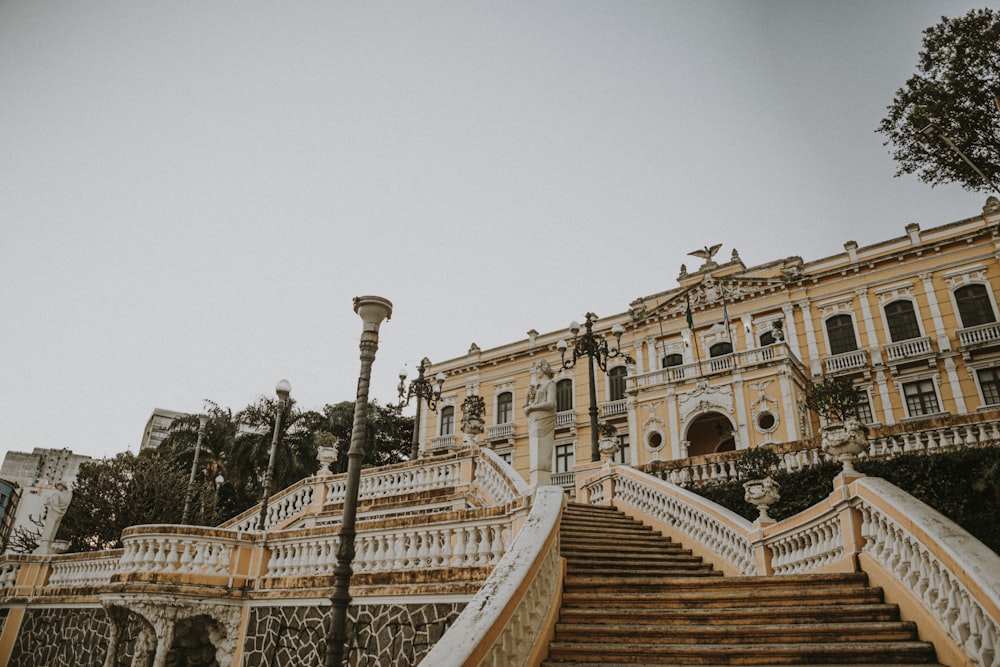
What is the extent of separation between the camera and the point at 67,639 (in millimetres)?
12539

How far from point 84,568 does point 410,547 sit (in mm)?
9513

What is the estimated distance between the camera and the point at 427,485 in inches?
520

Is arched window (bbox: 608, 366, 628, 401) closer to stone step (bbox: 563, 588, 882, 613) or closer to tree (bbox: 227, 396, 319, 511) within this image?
tree (bbox: 227, 396, 319, 511)

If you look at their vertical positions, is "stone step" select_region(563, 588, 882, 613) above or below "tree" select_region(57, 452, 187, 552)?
below

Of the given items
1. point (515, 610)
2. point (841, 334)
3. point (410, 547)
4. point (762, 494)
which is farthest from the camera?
point (841, 334)

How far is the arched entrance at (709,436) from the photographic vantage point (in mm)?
22688

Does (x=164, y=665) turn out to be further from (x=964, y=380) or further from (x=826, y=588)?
(x=964, y=380)

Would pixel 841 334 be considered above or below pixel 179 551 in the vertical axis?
above

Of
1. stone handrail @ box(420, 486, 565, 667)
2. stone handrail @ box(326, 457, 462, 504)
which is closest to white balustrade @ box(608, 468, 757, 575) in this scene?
stone handrail @ box(420, 486, 565, 667)

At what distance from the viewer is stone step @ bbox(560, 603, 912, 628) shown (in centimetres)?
532

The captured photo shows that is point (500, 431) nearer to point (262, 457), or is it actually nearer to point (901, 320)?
point (262, 457)

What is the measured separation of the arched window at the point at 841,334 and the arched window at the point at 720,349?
3.66 m

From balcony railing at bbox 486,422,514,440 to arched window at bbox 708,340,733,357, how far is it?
→ 393 inches

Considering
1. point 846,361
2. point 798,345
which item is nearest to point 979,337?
point 846,361
